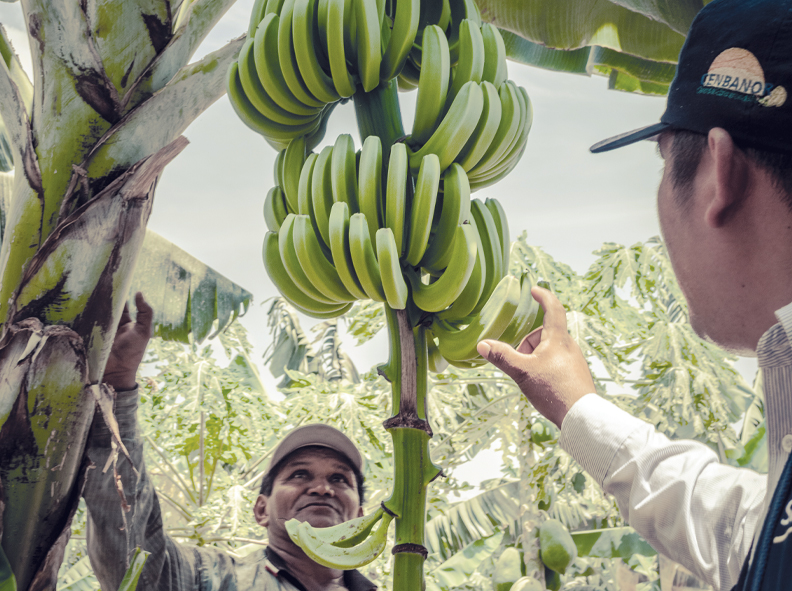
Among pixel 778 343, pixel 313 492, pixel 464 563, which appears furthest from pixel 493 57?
pixel 464 563

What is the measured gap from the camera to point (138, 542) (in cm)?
93

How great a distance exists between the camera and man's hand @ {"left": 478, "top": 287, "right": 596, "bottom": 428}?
55 cm

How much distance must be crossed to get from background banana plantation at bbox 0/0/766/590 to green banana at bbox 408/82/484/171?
396mm

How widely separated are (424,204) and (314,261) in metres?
0.16

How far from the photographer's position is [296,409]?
2.96 metres

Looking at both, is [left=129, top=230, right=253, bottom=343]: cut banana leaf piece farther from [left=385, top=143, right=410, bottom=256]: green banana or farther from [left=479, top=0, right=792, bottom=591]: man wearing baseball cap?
[left=479, top=0, right=792, bottom=591]: man wearing baseball cap

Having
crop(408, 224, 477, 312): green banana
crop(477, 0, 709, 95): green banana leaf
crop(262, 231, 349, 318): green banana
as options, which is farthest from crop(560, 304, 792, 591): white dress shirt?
crop(477, 0, 709, 95): green banana leaf

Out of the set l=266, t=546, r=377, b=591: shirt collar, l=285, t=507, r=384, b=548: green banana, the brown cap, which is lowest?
l=266, t=546, r=377, b=591: shirt collar

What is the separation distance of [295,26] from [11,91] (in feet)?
1.50

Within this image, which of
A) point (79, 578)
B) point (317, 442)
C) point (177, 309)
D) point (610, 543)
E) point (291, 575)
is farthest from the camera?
point (610, 543)

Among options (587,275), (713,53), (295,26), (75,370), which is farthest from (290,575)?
(587,275)

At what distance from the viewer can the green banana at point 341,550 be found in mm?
644

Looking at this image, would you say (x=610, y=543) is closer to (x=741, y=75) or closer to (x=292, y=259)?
(x=292, y=259)

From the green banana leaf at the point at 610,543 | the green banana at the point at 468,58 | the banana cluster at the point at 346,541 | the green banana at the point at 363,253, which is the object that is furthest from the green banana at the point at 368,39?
the green banana leaf at the point at 610,543
